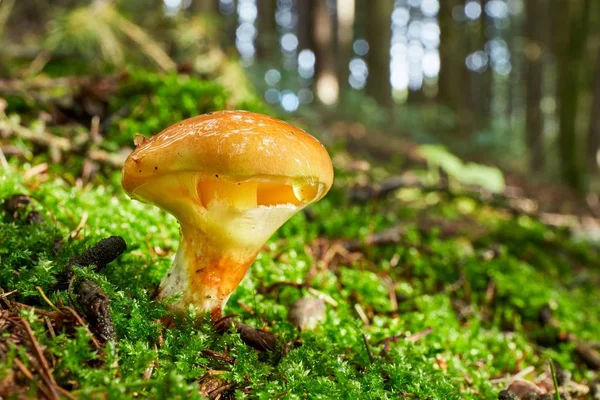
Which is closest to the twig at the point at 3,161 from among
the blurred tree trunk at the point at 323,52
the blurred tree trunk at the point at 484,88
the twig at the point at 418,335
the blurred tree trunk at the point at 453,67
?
the twig at the point at 418,335

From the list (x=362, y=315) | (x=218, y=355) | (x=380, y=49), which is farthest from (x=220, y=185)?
(x=380, y=49)

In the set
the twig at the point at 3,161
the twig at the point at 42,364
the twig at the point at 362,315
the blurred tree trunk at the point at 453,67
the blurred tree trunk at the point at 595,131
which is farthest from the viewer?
the blurred tree trunk at the point at 453,67

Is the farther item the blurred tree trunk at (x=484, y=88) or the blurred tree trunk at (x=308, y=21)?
the blurred tree trunk at (x=484, y=88)

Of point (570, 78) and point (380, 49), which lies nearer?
point (570, 78)

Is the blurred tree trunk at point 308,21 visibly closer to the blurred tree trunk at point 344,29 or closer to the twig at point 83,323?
the blurred tree trunk at point 344,29

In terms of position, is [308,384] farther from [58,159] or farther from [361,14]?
[361,14]

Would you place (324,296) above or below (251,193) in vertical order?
below

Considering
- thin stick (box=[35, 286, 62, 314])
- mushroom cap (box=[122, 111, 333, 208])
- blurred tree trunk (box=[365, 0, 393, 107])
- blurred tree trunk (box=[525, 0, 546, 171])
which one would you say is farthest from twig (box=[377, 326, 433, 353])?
blurred tree trunk (box=[525, 0, 546, 171])

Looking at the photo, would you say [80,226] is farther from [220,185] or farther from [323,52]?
[323,52]
